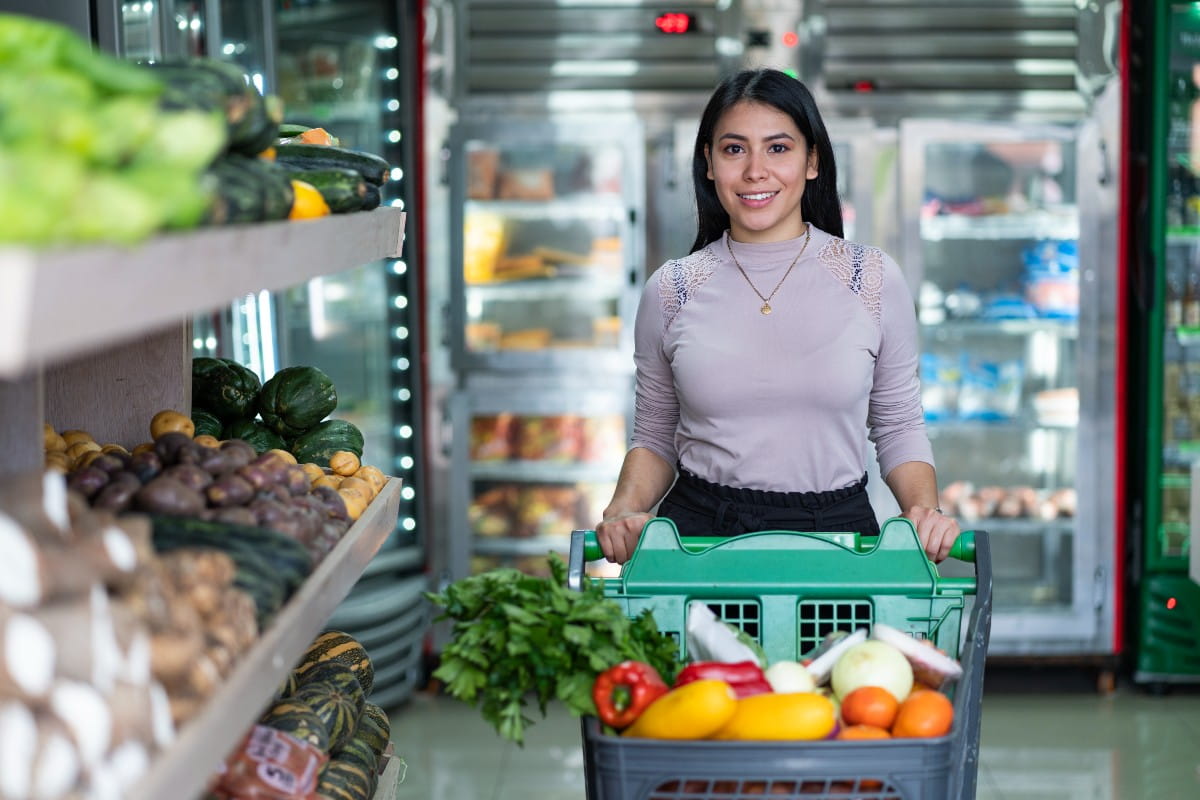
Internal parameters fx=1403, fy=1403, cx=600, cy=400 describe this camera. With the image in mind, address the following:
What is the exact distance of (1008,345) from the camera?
213 inches

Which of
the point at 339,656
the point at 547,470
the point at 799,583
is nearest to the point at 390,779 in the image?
the point at 339,656

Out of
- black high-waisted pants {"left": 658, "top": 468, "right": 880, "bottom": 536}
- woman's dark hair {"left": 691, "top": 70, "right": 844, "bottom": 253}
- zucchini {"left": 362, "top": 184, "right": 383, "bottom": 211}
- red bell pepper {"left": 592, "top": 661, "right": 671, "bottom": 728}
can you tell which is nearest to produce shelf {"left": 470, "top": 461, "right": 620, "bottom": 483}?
woman's dark hair {"left": 691, "top": 70, "right": 844, "bottom": 253}

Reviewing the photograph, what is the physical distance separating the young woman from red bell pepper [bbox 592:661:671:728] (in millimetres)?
993

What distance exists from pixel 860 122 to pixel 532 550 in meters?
1.94

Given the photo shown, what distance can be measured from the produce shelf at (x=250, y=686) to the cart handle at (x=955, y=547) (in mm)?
340

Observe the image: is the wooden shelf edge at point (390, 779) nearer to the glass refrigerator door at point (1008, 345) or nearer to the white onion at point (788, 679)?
the white onion at point (788, 679)

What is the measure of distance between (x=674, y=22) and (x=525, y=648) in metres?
Answer: 3.78

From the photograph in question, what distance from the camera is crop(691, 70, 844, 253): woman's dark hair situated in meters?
2.57

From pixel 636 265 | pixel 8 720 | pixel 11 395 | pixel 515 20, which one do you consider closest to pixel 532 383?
pixel 636 265

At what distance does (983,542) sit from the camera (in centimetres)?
198

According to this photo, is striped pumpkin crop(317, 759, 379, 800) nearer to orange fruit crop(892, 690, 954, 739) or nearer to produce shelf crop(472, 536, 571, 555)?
orange fruit crop(892, 690, 954, 739)

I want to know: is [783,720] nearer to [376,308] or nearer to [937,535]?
[937,535]

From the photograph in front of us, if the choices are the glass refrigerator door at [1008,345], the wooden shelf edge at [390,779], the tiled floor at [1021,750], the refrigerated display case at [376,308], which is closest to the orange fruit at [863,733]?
the wooden shelf edge at [390,779]

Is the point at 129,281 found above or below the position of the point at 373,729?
above
